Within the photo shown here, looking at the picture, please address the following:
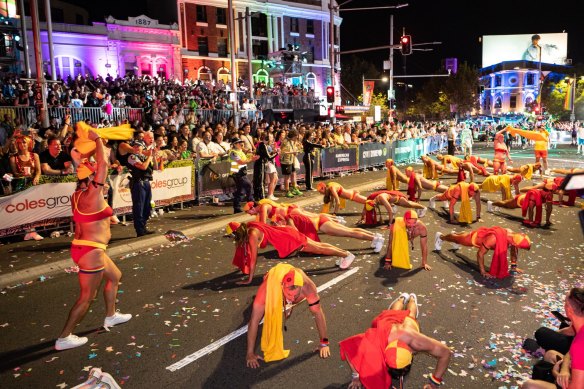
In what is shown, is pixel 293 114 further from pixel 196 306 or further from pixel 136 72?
pixel 196 306

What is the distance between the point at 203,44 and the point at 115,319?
42581mm

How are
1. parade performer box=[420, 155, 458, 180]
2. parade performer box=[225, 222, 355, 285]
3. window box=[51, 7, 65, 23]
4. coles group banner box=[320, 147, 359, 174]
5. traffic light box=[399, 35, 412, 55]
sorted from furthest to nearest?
window box=[51, 7, 65, 23], traffic light box=[399, 35, 412, 55], coles group banner box=[320, 147, 359, 174], parade performer box=[420, 155, 458, 180], parade performer box=[225, 222, 355, 285]

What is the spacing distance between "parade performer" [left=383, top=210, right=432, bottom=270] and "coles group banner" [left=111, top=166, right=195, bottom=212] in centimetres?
641

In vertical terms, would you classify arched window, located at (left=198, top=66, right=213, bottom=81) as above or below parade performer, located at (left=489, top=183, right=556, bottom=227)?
above

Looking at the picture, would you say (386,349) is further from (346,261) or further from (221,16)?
(221,16)

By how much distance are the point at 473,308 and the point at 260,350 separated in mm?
2977

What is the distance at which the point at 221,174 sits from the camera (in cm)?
1362

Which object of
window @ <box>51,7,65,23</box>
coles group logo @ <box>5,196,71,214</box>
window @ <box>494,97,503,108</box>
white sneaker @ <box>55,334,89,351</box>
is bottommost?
white sneaker @ <box>55,334,89,351</box>

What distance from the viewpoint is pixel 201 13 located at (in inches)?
1753

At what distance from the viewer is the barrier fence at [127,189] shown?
30.5 feet

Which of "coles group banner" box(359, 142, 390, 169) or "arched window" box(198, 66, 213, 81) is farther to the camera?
"arched window" box(198, 66, 213, 81)

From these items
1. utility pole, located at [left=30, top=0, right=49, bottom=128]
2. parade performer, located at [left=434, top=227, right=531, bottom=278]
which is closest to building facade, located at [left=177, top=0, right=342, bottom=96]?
utility pole, located at [left=30, top=0, right=49, bottom=128]

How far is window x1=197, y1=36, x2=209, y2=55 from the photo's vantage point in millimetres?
44312

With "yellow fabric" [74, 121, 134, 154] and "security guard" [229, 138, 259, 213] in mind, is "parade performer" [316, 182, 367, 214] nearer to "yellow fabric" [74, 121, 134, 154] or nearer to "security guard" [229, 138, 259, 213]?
"security guard" [229, 138, 259, 213]
